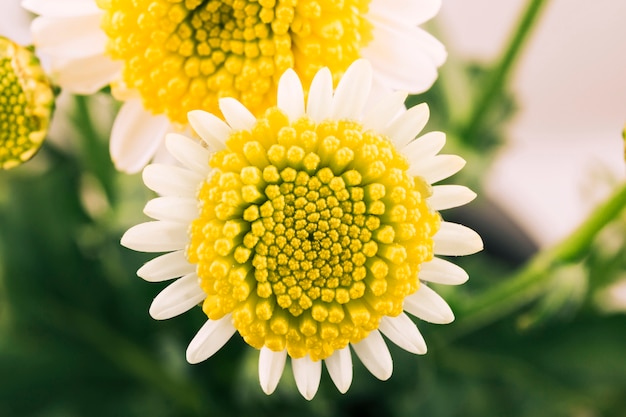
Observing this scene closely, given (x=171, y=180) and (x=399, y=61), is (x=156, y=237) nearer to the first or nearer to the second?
(x=171, y=180)

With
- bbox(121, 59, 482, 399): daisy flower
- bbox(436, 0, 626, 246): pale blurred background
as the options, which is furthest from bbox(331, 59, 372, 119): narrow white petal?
bbox(436, 0, 626, 246): pale blurred background

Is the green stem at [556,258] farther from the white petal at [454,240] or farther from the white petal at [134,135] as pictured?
the white petal at [134,135]

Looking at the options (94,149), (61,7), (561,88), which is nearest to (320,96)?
(61,7)

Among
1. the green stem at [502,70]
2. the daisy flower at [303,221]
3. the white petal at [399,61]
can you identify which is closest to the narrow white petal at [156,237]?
the daisy flower at [303,221]

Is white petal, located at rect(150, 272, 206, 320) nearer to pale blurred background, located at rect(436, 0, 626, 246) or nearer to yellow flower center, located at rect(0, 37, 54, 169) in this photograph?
yellow flower center, located at rect(0, 37, 54, 169)

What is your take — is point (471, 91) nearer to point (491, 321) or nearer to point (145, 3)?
point (491, 321)

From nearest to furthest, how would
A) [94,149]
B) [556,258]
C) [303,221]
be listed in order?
[303,221] < [556,258] < [94,149]
